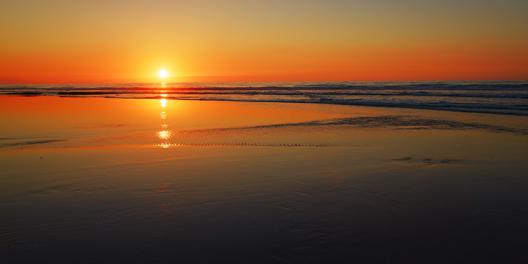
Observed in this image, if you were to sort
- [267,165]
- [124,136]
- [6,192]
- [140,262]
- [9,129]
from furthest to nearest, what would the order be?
[9,129] → [124,136] → [267,165] → [6,192] → [140,262]

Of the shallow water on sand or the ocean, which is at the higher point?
the ocean

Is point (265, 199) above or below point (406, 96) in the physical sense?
below

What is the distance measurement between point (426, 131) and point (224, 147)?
760cm

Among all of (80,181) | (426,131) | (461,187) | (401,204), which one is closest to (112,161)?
(80,181)

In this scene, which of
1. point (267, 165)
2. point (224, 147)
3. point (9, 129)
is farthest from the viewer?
point (9, 129)

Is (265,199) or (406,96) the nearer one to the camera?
(265,199)

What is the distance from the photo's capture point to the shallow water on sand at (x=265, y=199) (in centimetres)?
520

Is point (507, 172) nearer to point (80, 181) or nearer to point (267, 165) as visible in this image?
point (267, 165)

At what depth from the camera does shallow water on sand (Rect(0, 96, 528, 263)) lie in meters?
5.20

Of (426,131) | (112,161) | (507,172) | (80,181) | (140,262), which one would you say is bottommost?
(140,262)

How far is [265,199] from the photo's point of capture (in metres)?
7.27

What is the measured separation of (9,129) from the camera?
663 inches

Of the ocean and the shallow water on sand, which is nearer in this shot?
the shallow water on sand

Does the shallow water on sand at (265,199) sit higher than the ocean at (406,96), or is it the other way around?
the ocean at (406,96)
